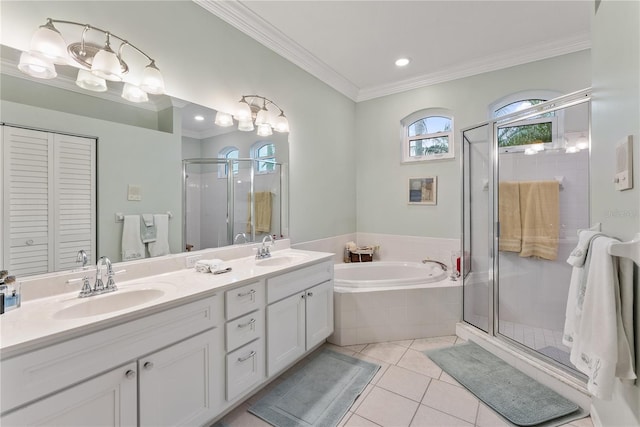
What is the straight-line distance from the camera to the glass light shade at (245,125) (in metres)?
2.36

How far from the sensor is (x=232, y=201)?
2332mm

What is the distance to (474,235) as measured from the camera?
2.93m

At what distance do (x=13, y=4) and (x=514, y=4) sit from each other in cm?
321

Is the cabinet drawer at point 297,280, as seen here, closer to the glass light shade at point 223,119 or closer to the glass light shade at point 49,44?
the glass light shade at point 223,119

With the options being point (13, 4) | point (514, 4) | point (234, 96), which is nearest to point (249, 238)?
point (234, 96)

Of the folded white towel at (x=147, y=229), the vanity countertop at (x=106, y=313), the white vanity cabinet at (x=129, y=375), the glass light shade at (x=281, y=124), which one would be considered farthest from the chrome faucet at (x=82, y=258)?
the glass light shade at (x=281, y=124)

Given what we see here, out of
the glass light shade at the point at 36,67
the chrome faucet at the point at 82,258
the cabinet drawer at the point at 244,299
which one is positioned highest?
the glass light shade at the point at 36,67

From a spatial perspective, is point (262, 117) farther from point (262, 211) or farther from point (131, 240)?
point (131, 240)

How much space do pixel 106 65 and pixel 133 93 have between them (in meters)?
0.20

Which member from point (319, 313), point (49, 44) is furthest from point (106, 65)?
point (319, 313)

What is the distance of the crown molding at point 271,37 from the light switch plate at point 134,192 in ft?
4.74

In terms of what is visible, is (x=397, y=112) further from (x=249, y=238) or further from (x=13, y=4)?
(x=13, y=4)

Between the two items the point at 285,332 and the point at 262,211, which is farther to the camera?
the point at 262,211

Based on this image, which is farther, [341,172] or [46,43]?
[341,172]
